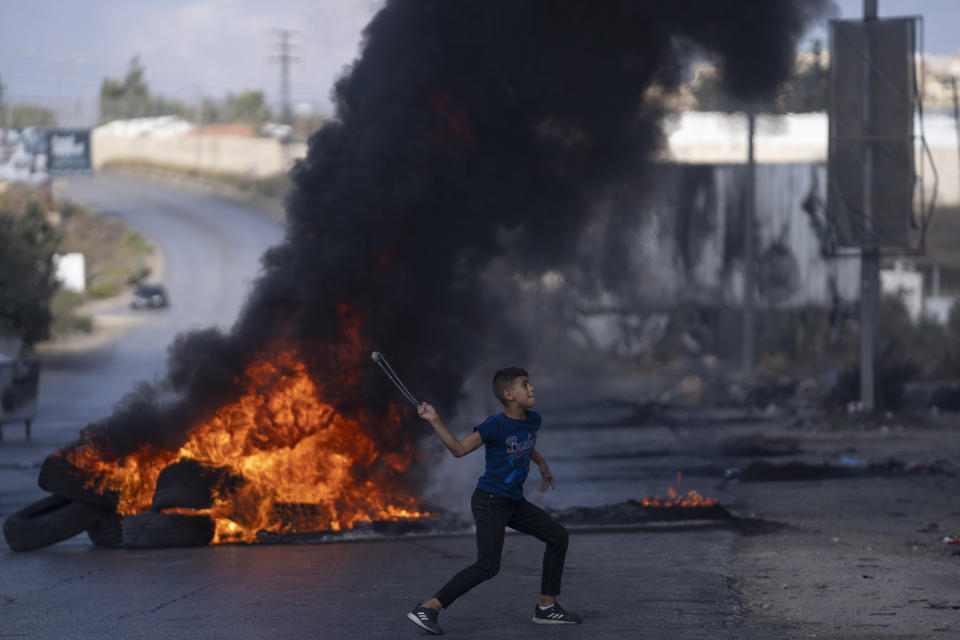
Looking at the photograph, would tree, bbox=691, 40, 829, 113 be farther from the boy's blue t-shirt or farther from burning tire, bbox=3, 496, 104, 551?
burning tire, bbox=3, 496, 104, 551

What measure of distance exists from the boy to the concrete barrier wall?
71.5m

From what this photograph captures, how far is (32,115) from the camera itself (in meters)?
108

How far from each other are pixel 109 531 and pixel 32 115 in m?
108

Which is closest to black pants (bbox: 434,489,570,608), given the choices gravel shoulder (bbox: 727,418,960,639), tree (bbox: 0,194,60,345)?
gravel shoulder (bbox: 727,418,960,639)

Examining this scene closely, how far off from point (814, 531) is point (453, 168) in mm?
4709

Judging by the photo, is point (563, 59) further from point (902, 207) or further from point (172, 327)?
point (172, 327)

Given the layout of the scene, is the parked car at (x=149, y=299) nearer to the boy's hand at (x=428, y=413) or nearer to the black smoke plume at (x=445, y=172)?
the black smoke plume at (x=445, y=172)

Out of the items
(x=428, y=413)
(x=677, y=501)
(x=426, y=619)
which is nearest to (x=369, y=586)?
(x=426, y=619)

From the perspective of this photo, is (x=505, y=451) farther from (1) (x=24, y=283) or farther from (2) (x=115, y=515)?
(1) (x=24, y=283)

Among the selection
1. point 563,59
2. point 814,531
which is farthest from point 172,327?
point 814,531

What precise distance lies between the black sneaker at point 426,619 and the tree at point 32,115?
334ft

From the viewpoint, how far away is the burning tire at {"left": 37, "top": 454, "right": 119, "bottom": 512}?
962 cm

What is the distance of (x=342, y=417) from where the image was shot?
1009 cm

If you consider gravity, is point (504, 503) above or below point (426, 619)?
above
